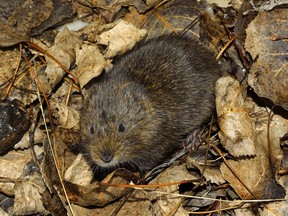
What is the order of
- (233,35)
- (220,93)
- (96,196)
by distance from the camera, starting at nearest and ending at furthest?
(96,196) < (220,93) < (233,35)

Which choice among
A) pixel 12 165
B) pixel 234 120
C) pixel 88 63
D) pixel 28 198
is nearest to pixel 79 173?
pixel 28 198

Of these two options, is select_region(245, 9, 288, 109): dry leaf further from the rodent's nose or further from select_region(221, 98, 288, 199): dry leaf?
the rodent's nose

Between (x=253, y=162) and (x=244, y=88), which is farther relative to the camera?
(x=244, y=88)

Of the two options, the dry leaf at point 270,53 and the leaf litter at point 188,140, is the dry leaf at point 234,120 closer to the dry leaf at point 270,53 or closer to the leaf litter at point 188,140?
the leaf litter at point 188,140

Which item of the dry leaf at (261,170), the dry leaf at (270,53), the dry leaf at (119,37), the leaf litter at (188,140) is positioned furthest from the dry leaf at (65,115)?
the dry leaf at (270,53)

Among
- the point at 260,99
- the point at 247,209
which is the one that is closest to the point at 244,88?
the point at 260,99

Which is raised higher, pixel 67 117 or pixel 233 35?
pixel 233 35

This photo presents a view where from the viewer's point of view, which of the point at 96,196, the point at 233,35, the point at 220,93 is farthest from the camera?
the point at 233,35

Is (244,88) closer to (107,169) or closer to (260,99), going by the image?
(260,99)
